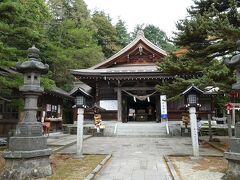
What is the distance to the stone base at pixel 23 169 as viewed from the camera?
720 centimetres

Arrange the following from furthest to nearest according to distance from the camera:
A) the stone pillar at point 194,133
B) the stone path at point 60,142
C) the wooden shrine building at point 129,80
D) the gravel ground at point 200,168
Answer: the wooden shrine building at point 129,80 < the stone path at point 60,142 < the stone pillar at point 194,133 < the gravel ground at point 200,168

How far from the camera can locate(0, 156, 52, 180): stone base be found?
7.20 m

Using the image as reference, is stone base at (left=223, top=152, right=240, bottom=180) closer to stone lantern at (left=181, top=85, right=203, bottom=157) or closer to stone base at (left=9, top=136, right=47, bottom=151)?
stone lantern at (left=181, top=85, right=203, bottom=157)

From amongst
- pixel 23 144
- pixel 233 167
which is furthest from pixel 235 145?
pixel 23 144

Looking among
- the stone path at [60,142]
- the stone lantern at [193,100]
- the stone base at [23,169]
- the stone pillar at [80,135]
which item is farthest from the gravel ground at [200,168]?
the stone path at [60,142]

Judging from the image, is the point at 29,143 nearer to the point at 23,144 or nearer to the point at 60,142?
the point at 23,144

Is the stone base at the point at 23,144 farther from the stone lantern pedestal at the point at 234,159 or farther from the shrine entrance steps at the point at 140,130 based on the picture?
the shrine entrance steps at the point at 140,130

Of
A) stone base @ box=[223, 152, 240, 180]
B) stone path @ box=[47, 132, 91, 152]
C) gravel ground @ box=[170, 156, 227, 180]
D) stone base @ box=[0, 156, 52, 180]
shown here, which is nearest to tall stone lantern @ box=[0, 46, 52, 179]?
stone base @ box=[0, 156, 52, 180]

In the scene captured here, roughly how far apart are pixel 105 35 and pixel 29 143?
153ft

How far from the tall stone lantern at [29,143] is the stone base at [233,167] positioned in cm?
502

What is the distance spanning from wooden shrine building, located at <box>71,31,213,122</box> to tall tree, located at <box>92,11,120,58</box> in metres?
24.6

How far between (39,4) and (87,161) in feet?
23.8

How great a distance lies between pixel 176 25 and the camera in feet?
41.4

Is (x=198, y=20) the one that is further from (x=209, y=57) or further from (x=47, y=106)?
(x=47, y=106)
